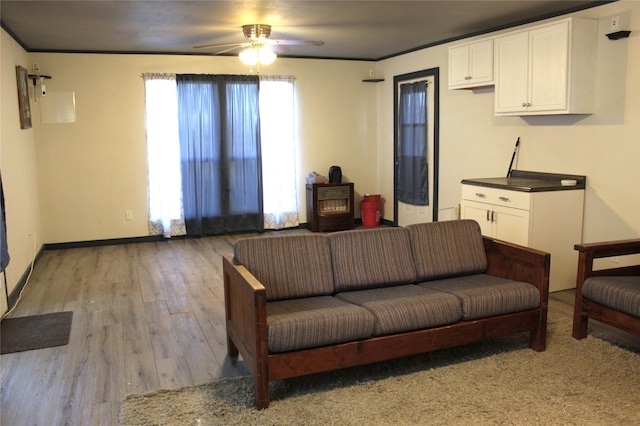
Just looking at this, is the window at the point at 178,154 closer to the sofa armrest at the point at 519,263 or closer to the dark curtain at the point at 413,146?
the dark curtain at the point at 413,146

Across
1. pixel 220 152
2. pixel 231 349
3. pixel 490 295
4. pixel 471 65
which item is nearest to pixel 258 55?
pixel 471 65

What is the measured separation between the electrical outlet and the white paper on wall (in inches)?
225

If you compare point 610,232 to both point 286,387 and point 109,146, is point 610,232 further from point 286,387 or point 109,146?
point 109,146

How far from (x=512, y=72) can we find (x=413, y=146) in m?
2.31

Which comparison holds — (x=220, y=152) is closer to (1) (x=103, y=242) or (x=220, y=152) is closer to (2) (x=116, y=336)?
(1) (x=103, y=242)

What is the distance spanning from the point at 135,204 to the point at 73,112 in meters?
1.32

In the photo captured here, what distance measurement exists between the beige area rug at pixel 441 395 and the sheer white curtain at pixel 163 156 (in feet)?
14.5

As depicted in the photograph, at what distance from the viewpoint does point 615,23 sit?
4.36m

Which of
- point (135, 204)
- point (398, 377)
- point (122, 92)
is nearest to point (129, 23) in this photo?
point (122, 92)

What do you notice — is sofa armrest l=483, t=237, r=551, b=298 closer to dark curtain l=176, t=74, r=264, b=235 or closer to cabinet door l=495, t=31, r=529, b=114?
cabinet door l=495, t=31, r=529, b=114

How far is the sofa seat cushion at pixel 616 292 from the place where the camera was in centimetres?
323

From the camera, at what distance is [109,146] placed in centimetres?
686

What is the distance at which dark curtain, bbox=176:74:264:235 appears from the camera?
7.06m

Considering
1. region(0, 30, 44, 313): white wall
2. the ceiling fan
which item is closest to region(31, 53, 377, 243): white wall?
region(0, 30, 44, 313): white wall
